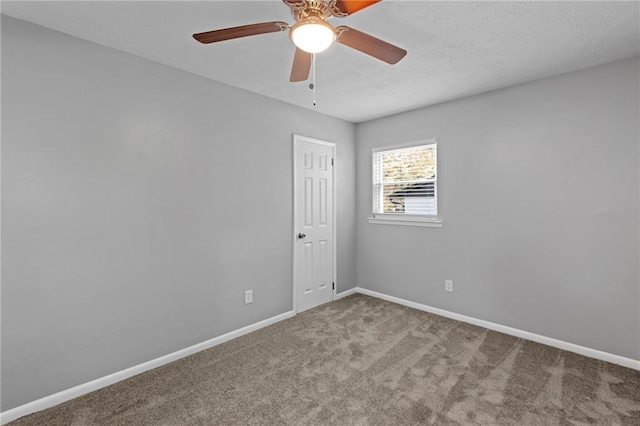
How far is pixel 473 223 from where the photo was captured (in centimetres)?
334

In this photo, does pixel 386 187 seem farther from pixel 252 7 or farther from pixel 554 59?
pixel 252 7

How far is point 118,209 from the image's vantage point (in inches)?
92.1

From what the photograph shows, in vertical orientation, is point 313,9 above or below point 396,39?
below

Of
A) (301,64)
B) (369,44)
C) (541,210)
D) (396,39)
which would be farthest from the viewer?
(541,210)

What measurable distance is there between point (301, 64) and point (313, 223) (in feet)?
7.53

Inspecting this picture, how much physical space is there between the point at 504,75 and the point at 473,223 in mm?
1477

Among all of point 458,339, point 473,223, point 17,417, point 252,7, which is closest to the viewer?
point 252,7

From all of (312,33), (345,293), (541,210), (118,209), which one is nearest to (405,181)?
(541,210)

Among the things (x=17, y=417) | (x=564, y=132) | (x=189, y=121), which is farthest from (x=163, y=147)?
(x=564, y=132)

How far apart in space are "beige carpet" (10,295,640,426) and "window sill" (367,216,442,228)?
1235 millimetres

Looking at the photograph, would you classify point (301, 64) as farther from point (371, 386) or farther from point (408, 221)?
point (408, 221)

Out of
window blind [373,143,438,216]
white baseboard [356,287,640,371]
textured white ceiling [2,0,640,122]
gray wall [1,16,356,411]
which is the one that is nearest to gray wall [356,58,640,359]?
white baseboard [356,287,640,371]

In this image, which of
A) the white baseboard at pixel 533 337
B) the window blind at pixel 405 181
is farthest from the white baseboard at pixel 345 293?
the window blind at pixel 405 181

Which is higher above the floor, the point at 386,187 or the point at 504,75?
the point at 504,75
